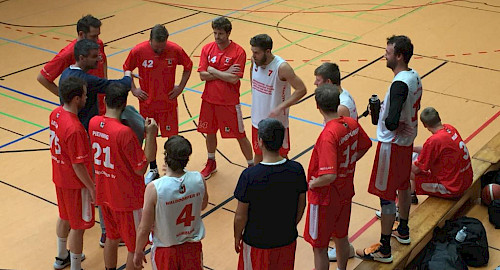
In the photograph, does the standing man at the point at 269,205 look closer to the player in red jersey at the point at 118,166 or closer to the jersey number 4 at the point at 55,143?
the player in red jersey at the point at 118,166

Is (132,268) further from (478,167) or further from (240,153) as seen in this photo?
(478,167)

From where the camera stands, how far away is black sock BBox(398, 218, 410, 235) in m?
7.31

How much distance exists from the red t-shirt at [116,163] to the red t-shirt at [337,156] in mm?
1545

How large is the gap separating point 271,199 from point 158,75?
3.59 m

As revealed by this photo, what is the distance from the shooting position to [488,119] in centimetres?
1069

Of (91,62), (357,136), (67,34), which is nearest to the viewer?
(357,136)

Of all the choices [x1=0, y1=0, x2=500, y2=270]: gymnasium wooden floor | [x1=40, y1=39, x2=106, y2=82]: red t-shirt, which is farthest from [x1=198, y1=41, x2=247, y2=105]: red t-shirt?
[x1=40, y1=39, x2=106, y2=82]: red t-shirt

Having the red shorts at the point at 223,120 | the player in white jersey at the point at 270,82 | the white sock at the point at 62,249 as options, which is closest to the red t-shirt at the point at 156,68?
the red shorts at the point at 223,120

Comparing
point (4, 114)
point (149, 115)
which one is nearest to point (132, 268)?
point (149, 115)

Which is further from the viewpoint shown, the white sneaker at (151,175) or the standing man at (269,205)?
the white sneaker at (151,175)

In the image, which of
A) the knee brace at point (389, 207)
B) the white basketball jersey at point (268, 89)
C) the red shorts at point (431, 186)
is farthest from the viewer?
the red shorts at point (431, 186)

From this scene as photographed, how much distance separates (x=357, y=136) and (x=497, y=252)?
262cm

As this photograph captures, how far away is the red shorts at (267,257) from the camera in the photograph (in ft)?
18.6

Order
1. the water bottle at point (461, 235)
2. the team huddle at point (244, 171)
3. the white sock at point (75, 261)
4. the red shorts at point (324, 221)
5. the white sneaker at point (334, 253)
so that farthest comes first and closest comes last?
the water bottle at point (461, 235), the white sneaker at point (334, 253), the white sock at point (75, 261), the red shorts at point (324, 221), the team huddle at point (244, 171)
